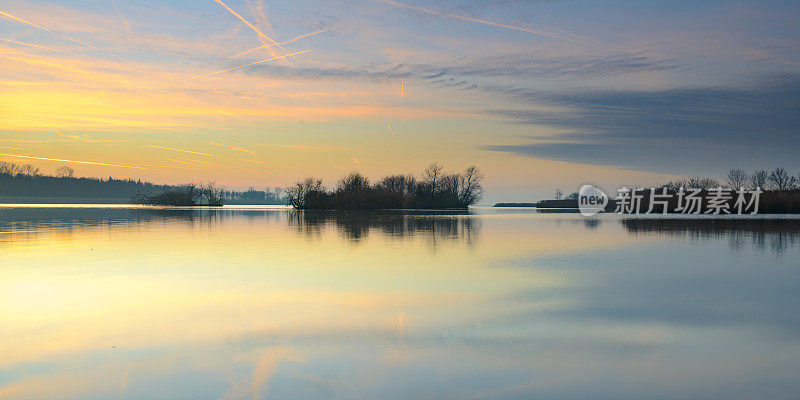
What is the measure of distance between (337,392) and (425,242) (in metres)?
14.2

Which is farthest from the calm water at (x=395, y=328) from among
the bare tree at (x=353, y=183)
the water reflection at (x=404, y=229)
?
the bare tree at (x=353, y=183)

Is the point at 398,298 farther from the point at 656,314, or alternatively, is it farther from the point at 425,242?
the point at 425,242

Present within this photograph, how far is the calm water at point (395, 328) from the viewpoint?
4.71 meters

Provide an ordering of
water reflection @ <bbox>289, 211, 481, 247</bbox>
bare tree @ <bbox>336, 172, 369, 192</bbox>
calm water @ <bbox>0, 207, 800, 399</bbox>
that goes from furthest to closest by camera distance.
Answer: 1. bare tree @ <bbox>336, 172, 369, 192</bbox>
2. water reflection @ <bbox>289, 211, 481, 247</bbox>
3. calm water @ <bbox>0, 207, 800, 399</bbox>

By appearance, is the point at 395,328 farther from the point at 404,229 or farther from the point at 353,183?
the point at 353,183

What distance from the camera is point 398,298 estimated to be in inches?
337

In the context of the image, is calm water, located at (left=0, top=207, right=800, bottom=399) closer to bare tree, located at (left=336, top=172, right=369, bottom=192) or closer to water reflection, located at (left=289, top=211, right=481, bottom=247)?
water reflection, located at (left=289, top=211, right=481, bottom=247)

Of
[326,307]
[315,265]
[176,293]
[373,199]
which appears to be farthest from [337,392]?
[373,199]

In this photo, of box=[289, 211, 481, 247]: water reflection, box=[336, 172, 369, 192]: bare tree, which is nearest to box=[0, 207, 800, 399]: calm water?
box=[289, 211, 481, 247]: water reflection

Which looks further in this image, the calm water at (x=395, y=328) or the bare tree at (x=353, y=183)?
the bare tree at (x=353, y=183)

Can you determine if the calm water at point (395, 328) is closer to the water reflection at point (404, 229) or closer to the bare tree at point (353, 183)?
the water reflection at point (404, 229)

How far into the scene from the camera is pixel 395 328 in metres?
6.66

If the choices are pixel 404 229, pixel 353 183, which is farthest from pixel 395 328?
pixel 353 183

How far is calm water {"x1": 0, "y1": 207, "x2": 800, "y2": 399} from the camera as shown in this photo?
4.71 meters
